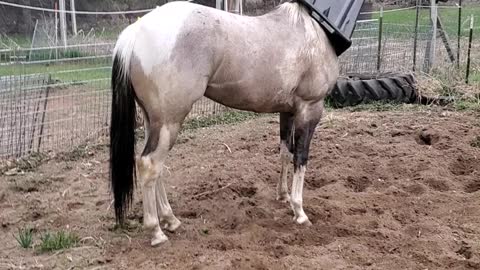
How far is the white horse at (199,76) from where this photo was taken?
3.82 m

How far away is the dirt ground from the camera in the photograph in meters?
3.85

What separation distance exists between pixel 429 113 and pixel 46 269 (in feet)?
17.7

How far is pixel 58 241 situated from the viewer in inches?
156

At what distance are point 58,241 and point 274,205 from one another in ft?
5.61

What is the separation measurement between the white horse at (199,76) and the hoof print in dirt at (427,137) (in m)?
2.33

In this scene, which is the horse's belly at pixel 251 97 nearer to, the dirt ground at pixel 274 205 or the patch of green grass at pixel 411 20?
the dirt ground at pixel 274 205

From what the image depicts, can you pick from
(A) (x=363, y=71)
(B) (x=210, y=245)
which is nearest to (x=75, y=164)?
(B) (x=210, y=245)

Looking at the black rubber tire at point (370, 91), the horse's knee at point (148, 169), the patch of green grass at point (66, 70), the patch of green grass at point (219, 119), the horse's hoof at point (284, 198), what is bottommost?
the horse's hoof at point (284, 198)

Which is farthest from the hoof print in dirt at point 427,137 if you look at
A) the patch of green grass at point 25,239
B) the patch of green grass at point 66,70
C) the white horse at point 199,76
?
the patch of green grass at point 25,239

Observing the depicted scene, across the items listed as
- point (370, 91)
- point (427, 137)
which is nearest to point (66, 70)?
point (427, 137)

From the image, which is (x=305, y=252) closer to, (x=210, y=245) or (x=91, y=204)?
(x=210, y=245)

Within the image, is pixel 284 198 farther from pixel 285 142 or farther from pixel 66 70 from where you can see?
pixel 66 70

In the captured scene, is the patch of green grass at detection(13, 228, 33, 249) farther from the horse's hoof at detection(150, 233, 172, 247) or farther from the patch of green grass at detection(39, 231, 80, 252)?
the horse's hoof at detection(150, 233, 172, 247)

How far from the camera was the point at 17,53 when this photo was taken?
654 centimetres
